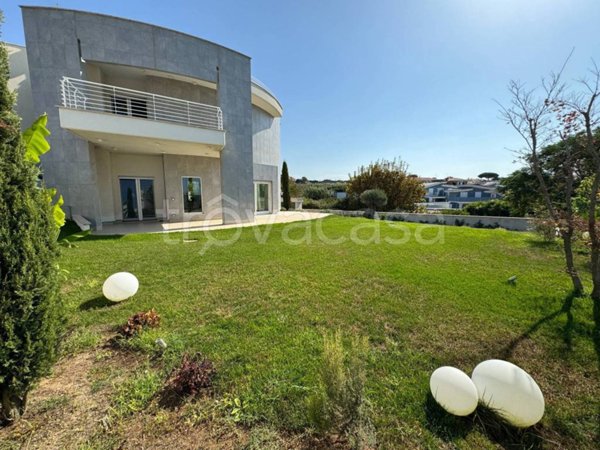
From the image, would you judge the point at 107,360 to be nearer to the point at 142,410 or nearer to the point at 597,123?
the point at 142,410

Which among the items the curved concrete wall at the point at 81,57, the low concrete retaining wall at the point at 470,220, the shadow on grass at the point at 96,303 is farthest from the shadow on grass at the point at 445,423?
the low concrete retaining wall at the point at 470,220

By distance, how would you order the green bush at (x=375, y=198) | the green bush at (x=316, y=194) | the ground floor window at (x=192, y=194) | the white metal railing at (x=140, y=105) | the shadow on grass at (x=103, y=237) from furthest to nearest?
the green bush at (x=316, y=194)
the green bush at (x=375, y=198)
the ground floor window at (x=192, y=194)
the white metal railing at (x=140, y=105)
the shadow on grass at (x=103, y=237)

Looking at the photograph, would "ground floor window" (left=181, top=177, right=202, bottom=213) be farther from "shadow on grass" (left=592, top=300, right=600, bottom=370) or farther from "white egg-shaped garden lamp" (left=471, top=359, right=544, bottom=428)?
"shadow on grass" (left=592, top=300, right=600, bottom=370)

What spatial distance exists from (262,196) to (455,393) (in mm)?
19922

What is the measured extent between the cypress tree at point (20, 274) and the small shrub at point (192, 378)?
119cm

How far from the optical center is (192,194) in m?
16.8

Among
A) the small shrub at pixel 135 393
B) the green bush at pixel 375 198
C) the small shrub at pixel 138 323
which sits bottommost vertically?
the small shrub at pixel 135 393

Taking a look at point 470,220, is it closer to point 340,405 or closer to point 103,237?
point 340,405

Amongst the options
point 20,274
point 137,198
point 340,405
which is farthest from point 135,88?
point 340,405

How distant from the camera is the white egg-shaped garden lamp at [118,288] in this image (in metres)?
4.84

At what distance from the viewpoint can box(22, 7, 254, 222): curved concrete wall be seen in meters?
10.7

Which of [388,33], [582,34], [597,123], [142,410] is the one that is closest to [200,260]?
[142,410]

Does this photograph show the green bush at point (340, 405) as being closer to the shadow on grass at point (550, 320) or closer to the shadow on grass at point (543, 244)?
the shadow on grass at point (550, 320)

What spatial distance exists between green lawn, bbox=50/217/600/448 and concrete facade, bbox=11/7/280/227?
5.75 metres
